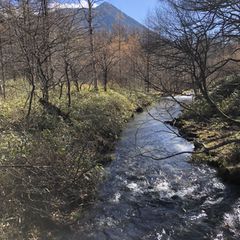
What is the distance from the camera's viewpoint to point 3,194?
8.12 m

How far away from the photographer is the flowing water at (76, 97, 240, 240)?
8461mm

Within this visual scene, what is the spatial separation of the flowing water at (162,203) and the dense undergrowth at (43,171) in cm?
56

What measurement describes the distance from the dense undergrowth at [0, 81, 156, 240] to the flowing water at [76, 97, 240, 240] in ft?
1.83

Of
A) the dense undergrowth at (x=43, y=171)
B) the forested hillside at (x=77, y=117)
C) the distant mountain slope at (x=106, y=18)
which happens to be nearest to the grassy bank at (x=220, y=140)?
the forested hillside at (x=77, y=117)

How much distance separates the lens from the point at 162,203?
10211mm

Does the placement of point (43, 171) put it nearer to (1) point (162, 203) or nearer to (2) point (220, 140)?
(1) point (162, 203)

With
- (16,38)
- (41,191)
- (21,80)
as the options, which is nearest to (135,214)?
(41,191)

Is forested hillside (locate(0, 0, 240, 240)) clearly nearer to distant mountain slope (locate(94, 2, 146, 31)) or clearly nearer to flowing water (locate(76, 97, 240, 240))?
flowing water (locate(76, 97, 240, 240))

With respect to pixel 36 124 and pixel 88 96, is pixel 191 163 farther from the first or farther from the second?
pixel 88 96

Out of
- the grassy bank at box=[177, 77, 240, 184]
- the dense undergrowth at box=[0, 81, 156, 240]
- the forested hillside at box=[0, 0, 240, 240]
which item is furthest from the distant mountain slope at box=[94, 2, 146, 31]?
the dense undergrowth at box=[0, 81, 156, 240]

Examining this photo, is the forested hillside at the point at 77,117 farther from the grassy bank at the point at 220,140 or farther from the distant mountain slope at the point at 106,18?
the distant mountain slope at the point at 106,18

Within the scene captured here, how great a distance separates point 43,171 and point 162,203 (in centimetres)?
463

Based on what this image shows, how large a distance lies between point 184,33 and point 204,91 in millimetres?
1333

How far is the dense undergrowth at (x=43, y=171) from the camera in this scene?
25.9 ft
